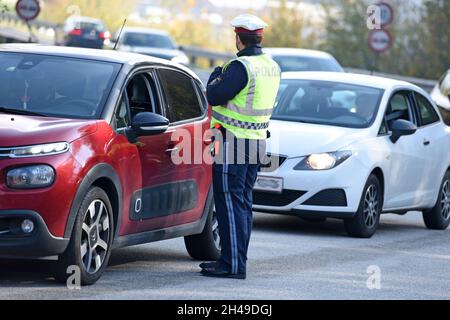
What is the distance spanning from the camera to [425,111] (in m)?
15.7

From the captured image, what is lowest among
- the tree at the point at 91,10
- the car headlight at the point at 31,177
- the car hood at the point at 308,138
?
the tree at the point at 91,10

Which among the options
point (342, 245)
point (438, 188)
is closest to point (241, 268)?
point (342, 245)

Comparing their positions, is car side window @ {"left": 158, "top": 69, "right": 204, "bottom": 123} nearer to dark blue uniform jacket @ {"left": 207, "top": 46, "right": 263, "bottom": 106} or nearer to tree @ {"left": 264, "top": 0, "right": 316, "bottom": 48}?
dark blue uniform jacket @ {"left": 207, "top": 46, "right": 263, "bottom": 106}

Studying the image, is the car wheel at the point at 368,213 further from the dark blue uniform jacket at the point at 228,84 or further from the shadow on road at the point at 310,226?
the dark blue uniform jacket at the point at 228,84

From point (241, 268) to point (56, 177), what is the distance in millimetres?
1856

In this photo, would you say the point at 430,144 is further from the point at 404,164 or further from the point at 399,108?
the point at 404,164

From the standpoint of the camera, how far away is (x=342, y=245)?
12.9 m

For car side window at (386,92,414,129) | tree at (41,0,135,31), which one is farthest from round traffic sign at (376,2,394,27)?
tree at (41,0,135,31)

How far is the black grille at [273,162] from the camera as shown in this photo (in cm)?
1348

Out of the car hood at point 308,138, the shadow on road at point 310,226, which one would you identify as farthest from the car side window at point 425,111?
the car hood at point 308,138

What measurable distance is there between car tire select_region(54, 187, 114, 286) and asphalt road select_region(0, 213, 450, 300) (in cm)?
11

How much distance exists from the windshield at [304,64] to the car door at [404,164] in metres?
12.2
